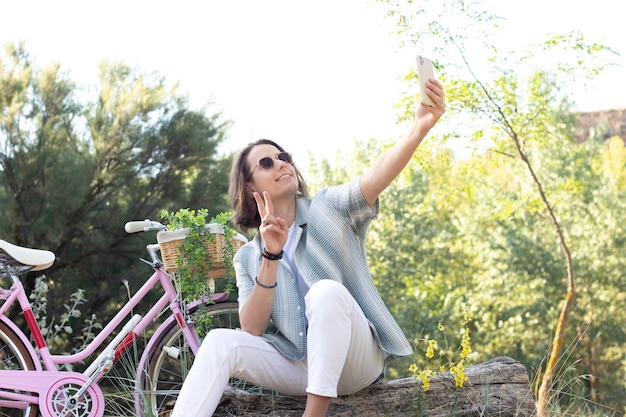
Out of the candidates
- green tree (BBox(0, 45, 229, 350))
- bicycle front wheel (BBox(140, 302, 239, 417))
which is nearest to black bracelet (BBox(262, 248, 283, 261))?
bicycle front wheel (BBox(140, 302, 239, 417))

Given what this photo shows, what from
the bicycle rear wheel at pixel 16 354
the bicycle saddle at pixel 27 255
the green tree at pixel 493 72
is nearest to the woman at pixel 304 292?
the bicycle saddle at pixel 27 255

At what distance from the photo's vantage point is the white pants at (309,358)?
2.27 m

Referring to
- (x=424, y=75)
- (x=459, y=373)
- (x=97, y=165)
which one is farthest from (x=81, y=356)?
(x=97, y=165)

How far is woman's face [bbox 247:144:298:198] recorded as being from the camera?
8.88 ft

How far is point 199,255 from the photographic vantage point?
10.3 ft

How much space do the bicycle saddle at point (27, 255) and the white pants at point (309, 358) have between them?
114cm

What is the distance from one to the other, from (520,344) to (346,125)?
15.4ft

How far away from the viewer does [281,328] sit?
259cm

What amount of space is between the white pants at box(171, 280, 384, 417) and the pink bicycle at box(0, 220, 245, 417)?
69 cm

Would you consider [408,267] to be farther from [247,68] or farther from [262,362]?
[262,362]

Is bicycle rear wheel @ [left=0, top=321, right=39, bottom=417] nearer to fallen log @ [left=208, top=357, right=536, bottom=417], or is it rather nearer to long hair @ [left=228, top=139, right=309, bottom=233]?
fallen log @ [left=208, top=357, right=536, bottom=417]

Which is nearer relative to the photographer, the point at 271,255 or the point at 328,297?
the point at 328,297

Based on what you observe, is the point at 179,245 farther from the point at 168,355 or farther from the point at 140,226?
the point at 168,355

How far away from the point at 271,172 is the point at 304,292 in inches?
16.4
